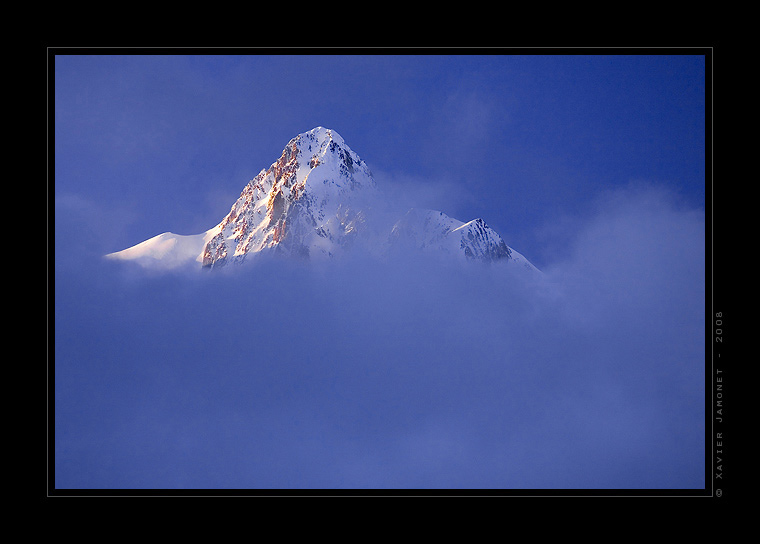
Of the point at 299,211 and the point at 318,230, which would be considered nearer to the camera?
the point at 318,230
